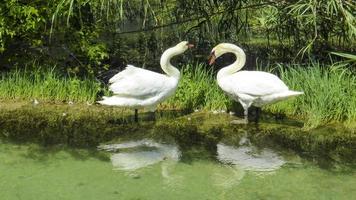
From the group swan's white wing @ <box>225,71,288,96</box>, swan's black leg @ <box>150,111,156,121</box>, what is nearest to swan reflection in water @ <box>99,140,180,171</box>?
swan's black leg @ <box>150,111,156,121</box>

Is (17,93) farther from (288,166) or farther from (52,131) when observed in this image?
(288,166)

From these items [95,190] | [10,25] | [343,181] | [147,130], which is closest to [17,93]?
[10,25]

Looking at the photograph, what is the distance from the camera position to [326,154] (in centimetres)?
607

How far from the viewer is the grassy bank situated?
7.02 metres

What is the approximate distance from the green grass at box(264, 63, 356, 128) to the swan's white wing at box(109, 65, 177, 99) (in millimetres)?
1401

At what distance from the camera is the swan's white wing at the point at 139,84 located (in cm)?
666

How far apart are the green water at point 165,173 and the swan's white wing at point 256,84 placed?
0.70 metres

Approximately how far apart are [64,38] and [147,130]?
1.98 meters

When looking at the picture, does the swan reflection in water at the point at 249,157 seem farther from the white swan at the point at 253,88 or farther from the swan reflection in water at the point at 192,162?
the white swan at the point at 253,88

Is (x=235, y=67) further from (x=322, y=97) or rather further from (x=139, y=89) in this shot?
(x=139, y=89)

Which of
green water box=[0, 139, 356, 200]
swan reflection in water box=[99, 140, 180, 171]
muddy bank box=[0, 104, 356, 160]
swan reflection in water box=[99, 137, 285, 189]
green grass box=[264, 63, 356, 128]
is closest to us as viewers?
green water box=[0, 139, 356, 200]

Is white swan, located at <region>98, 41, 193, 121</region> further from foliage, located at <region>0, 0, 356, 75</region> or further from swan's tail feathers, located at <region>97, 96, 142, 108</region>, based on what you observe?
foliage, located at <region>0, 0, 356, 75</region>

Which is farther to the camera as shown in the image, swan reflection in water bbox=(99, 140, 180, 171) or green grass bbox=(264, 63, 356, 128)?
green grass bbox=(264, 63, 356, 128)

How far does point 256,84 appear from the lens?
667 centimetres
